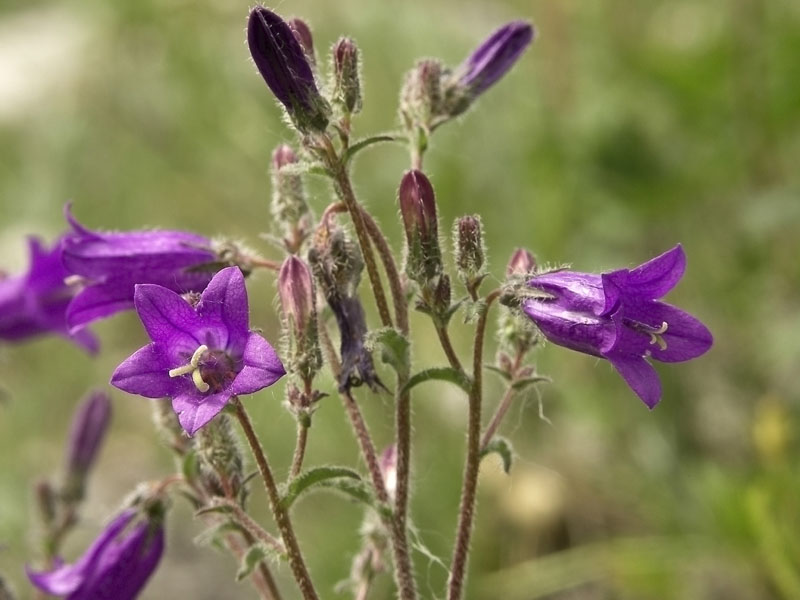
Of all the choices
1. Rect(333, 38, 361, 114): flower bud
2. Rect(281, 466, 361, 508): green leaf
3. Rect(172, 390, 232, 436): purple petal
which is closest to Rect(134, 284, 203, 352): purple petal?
Rect(172, 390, 232, 436): purple petal

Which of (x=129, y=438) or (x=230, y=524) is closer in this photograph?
(x=230, y=524)

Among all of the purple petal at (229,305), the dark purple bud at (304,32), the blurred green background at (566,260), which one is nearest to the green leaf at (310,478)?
the purple petal at (229,305)

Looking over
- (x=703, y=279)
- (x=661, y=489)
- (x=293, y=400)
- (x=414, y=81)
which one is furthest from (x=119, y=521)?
(x=703, y=279)

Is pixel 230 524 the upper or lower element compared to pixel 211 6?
lower

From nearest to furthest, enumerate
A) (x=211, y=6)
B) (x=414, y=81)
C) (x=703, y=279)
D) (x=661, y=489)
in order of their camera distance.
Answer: (x=414, y=81)
(x=661, y=489)
(x=703, y=279)
(x=211, y=6)

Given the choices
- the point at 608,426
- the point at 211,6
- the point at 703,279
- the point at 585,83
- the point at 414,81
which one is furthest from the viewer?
the point at 211,6

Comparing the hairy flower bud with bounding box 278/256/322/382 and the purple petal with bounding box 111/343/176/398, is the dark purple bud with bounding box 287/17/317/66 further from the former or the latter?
the purple petal with bounding box 111/343/176/398

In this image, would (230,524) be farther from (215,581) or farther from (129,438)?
(129,438)
